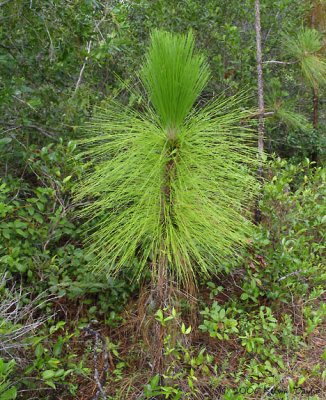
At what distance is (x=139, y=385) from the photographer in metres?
1.98

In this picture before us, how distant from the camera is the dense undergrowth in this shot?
1.86m

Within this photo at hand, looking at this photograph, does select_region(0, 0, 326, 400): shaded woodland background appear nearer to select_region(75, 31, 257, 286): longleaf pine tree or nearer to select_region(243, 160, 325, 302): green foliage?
select_region(243, 160, 325, 302): green foliage

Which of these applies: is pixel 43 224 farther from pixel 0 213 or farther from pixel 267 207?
pixel 267 207

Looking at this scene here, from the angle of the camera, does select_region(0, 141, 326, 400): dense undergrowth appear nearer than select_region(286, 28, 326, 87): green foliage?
Yes

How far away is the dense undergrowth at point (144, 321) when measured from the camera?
1.86m

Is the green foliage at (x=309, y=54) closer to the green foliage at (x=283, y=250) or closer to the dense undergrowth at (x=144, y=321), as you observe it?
the green foliage at (x=283, y=250)

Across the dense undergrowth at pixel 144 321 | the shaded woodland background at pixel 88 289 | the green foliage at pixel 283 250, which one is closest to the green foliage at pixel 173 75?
the shaded woodland background at pixel 88 289

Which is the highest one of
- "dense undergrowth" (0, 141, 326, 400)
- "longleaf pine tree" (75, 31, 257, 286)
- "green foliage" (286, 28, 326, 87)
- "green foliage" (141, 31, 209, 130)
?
"green foliage" (286, 28, 326, 87)

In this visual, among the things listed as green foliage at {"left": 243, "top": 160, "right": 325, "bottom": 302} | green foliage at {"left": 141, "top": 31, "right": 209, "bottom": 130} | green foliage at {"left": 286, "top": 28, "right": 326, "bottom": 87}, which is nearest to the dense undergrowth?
green foliage at {"left": 243, "top": 160, "right": 325, "bottom": 302}

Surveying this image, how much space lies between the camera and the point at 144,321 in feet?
6.69

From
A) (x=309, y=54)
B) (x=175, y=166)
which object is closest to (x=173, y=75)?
(x=175, y=166)

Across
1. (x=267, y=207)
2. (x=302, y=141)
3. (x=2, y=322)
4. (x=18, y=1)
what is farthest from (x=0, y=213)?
(x=302, y=141)

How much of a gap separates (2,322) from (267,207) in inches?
70.3

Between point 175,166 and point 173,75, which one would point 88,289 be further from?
point 173,75
